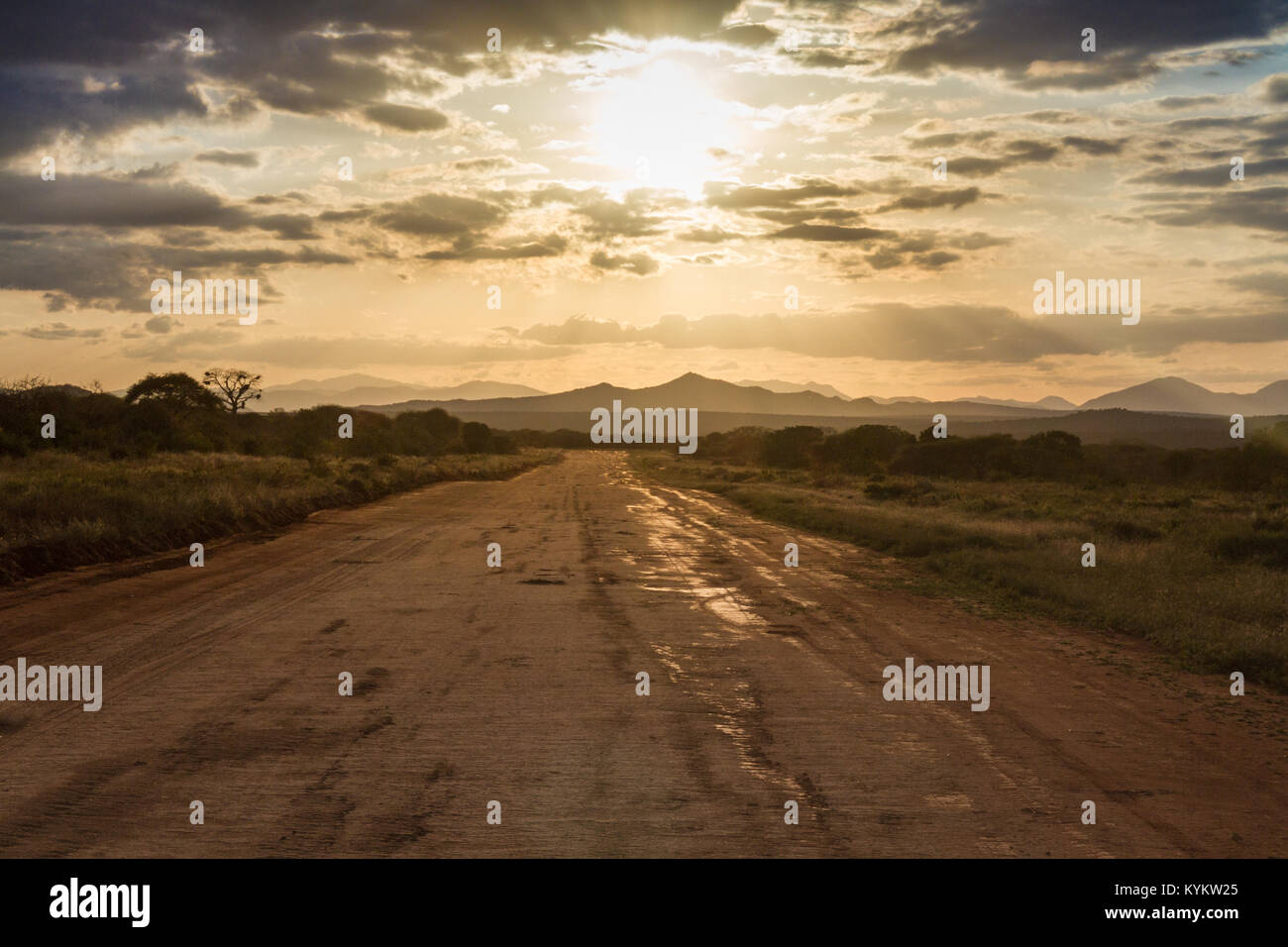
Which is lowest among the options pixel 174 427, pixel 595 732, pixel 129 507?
pixel 595 732

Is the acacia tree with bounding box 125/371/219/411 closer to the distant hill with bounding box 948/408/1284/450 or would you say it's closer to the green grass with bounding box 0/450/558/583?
the green grass with bounding box 0/450/558/583

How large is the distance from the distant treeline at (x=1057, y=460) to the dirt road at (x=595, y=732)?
47875 millimetres

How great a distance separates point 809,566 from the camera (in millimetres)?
17688

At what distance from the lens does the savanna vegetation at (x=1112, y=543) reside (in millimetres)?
11828

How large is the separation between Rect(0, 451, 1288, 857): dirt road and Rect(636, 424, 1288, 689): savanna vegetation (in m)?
1.02

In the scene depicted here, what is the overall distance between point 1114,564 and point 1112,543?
156 inches

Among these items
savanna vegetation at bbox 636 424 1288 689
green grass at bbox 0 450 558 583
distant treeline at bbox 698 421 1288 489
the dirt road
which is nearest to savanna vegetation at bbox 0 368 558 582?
green grass at bbox 0 450 558 583

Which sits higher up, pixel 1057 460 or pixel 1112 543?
pixel 1057 460

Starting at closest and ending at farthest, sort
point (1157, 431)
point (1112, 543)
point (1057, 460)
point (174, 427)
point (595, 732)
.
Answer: point (595, 732), point (1112, 543), point (174, 427), point (1057, 460), point (1157, 431)

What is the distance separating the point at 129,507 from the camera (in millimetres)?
18766

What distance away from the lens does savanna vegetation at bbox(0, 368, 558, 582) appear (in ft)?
54.5

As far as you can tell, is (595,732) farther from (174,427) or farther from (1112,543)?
(174,427)

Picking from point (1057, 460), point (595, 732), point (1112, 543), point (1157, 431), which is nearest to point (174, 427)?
point (1112, 543)
